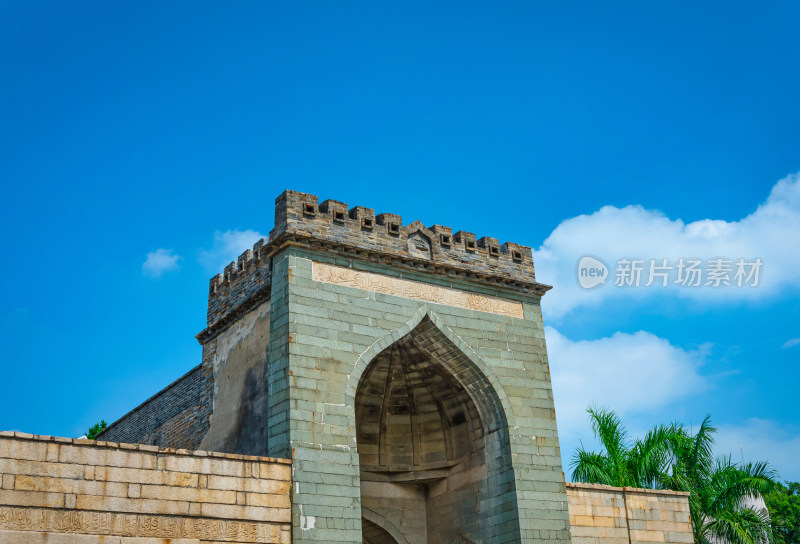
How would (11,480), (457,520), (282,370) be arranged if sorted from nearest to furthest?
(11,480) < (282,370) < (457,520)

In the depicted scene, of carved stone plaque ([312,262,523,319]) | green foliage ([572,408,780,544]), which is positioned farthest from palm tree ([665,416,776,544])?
carved stone plaque ([312,262,523,319])

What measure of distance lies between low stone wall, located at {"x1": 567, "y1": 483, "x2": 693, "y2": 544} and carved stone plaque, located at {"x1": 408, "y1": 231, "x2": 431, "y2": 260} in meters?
4.90

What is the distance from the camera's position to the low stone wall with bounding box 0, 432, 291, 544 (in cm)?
1051

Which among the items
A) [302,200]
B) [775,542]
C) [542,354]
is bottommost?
[775,542]

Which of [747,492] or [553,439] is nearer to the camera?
[553,439]

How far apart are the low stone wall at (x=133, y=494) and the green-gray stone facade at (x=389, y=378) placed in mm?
620

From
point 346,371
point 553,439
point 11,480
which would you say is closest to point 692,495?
point 553,439

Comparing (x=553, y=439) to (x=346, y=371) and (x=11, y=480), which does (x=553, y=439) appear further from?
(x=11, y=480)

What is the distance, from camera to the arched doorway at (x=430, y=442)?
15.4 metres

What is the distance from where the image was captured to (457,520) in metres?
16.0

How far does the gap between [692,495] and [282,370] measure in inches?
493

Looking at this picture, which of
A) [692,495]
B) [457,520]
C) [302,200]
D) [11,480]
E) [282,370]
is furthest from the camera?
[692,495]

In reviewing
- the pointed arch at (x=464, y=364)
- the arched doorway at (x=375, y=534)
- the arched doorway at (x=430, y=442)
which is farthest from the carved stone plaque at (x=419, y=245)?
the arched doorway at (x=375, y=534)

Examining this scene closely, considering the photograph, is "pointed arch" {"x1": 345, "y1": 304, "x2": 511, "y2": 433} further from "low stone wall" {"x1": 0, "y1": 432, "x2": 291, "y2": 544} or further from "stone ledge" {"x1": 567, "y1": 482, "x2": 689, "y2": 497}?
"low stone wall" {"x1": 0, "y1": 432, "x2": 291, "y2": 544}
